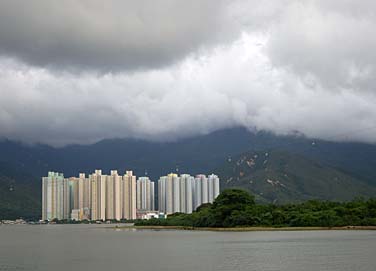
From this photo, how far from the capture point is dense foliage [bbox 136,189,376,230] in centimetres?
6956

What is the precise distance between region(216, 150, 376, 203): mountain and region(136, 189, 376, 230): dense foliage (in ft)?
223

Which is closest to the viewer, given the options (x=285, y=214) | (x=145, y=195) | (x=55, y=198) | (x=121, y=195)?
(x=285, y=214)

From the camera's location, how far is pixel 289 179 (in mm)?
166375

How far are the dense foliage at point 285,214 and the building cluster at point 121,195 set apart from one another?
62450 mm

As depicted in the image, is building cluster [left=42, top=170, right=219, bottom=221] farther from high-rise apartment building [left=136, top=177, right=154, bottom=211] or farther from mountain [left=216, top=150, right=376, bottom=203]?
mountain [left=216, top=150, right=376, bottom=203]

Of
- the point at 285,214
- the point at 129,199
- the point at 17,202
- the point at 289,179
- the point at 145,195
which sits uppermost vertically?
the point at 289,179

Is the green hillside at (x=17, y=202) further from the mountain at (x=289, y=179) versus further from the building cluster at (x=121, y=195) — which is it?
the mountain at (x=289, y=179)

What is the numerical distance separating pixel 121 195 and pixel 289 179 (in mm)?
52590

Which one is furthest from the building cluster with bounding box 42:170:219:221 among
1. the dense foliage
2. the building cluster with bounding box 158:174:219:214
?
the dense foliage

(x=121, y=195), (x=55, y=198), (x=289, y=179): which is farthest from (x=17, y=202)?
(x=289, y=179)

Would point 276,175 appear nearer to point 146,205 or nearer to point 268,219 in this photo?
point 146,205

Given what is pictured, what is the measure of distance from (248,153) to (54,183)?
241 feet

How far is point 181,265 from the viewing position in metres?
29.2

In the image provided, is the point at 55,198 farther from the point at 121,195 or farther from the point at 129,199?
the point at 129,199
